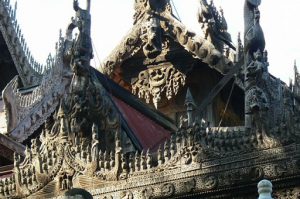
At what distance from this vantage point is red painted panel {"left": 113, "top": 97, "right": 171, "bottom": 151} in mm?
14406

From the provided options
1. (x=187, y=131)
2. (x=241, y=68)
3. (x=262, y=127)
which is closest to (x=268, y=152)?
(x=262, y=127)

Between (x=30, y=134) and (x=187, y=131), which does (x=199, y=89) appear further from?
(x=187, y=131)

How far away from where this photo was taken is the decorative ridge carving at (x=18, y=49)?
19.6 m

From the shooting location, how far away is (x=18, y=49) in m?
20.5

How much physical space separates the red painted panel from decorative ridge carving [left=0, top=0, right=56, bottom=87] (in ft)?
10.9

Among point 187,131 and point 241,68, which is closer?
point 187,131

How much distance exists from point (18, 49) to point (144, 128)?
20.4 feet

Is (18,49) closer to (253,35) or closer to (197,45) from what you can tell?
(197,45)

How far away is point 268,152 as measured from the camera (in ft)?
39.4

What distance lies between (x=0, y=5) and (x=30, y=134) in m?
5.78

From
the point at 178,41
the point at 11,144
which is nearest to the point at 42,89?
the point at 11,144

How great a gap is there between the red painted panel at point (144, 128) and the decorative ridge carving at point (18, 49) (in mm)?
3326

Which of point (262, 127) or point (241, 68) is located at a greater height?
point (241, 68)

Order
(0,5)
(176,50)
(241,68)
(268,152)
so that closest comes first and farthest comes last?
1. (268,152)
2. (241,68)
3. (176,50)
4. (0,5)
